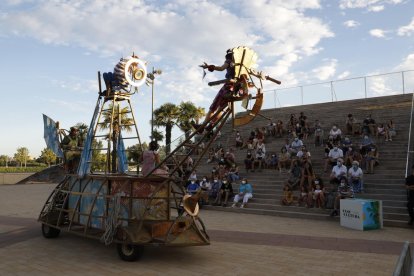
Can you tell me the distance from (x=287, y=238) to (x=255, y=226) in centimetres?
181

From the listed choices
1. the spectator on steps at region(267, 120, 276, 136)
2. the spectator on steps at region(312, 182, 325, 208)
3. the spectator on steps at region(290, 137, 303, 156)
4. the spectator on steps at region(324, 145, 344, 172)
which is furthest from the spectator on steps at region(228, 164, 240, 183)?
the spectator on steps at region(267, 120, 276, 136)

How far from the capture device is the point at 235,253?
7.64m

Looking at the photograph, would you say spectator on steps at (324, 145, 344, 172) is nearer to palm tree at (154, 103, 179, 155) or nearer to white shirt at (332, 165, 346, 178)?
white shirt at (332, 165, 346, 178)

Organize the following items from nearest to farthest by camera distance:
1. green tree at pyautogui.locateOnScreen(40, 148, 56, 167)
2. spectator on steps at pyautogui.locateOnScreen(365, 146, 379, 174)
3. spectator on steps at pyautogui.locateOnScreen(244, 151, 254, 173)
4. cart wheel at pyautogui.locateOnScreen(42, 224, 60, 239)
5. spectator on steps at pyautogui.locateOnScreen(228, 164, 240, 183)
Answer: cart wheel at pyautogui.locateOnScreen(42, 224, 60, 239) → spectator on steps at pyautogui.locateOnScreen(365, 146, 379, 174) → spectator on steps at pyautogui.locateOnScreen(228, 164, 240, 183) → spectator on steps at pyautogui.locateOnScreen(244, 151, 254, 173) → green tree at pyautogui.locateOnScreen(40, 148, 56, 167)

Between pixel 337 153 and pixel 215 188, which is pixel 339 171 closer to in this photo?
pixel 337 153

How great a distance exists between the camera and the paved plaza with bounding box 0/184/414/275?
6.48m

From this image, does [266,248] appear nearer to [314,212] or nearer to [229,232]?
[229,232]

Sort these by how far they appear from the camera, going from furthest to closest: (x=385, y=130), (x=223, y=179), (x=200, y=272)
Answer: (x=385, y=130)
(x=223, y=179)
(x=200, y=272)

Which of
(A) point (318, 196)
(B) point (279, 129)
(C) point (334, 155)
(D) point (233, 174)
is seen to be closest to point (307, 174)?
(A) point (318, 196)

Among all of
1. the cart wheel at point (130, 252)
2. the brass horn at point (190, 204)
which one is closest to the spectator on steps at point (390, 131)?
the brass horn at point (190, 204)

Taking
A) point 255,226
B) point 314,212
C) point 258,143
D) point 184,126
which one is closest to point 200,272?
point 255,226

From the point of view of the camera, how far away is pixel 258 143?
60.1ft

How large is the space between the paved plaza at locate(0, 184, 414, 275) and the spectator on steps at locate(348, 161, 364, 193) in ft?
7.72

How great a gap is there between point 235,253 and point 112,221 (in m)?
2.57
